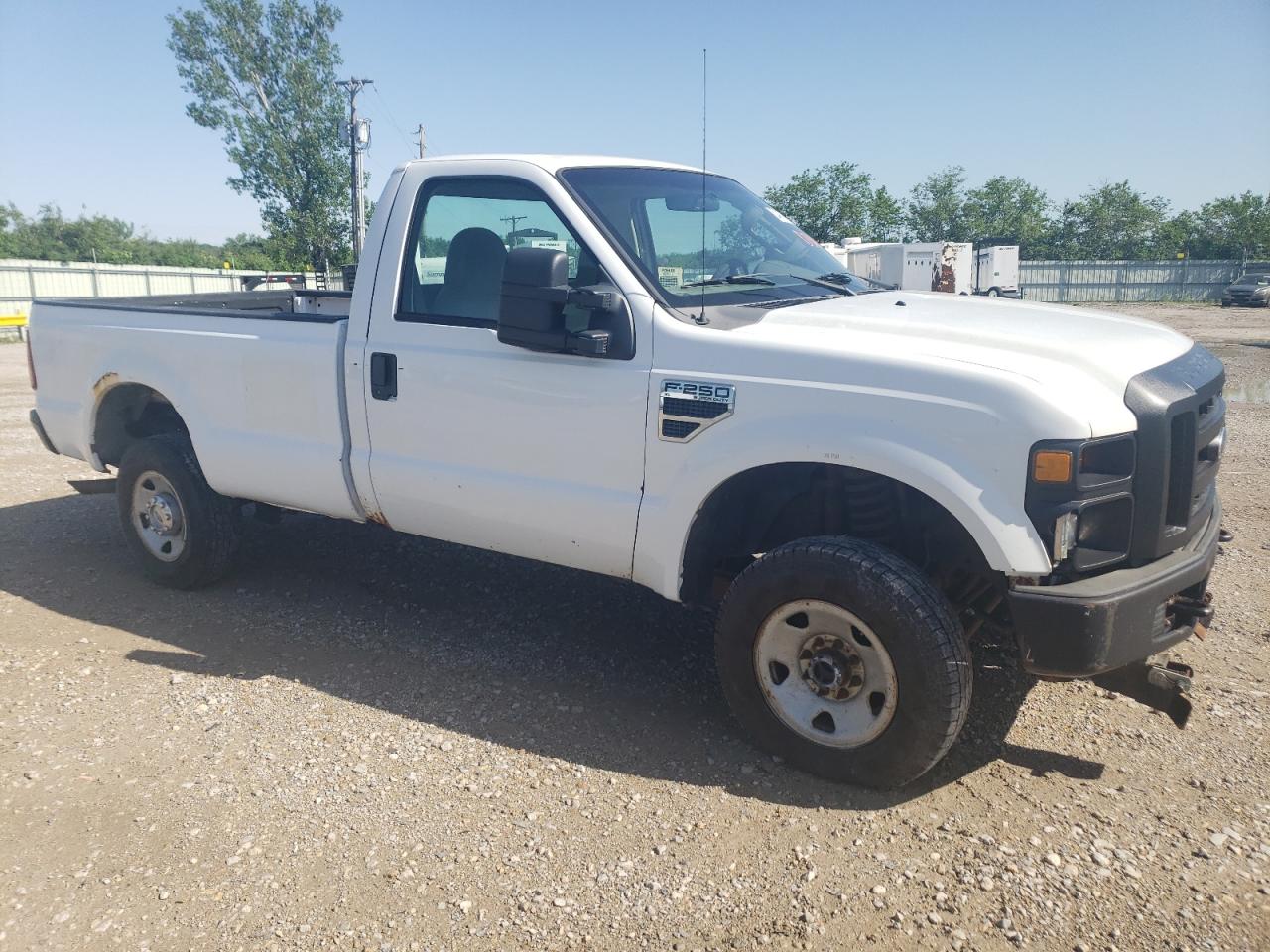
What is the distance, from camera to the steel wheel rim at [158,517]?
212 inches

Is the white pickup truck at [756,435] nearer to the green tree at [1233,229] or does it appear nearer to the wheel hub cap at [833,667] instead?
the wheel hub cap at [833,667]

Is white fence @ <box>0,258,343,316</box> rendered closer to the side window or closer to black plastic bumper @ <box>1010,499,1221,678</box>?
the side window

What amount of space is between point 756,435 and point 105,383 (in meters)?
3.97

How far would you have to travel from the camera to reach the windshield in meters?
3.95

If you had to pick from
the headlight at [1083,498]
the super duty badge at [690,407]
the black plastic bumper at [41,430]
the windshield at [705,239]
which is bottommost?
the black plastic bumper at [41,430]

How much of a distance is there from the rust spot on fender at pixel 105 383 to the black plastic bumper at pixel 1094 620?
4.75 m

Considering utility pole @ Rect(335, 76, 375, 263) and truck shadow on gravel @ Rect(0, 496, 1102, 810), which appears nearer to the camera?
truck shadow on gravel @ Rect(0, 496, 1102, 810)

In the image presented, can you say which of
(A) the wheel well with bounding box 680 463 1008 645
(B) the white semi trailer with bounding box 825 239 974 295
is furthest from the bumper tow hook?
(B) the white semi trailer with bounding box 825 239 974 295

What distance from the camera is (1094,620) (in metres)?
2.96

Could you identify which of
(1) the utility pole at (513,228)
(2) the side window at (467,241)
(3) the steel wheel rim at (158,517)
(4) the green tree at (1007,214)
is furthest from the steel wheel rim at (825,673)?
(4) the green tree at (1007,214)

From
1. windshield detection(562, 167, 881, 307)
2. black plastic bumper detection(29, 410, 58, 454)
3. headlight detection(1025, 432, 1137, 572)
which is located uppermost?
windshield detection(562, 167, 881, 307)

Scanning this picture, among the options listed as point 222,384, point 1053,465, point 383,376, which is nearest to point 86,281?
point 222,384

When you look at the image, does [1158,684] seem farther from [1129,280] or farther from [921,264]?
[1129,280]

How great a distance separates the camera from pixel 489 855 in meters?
3.11
